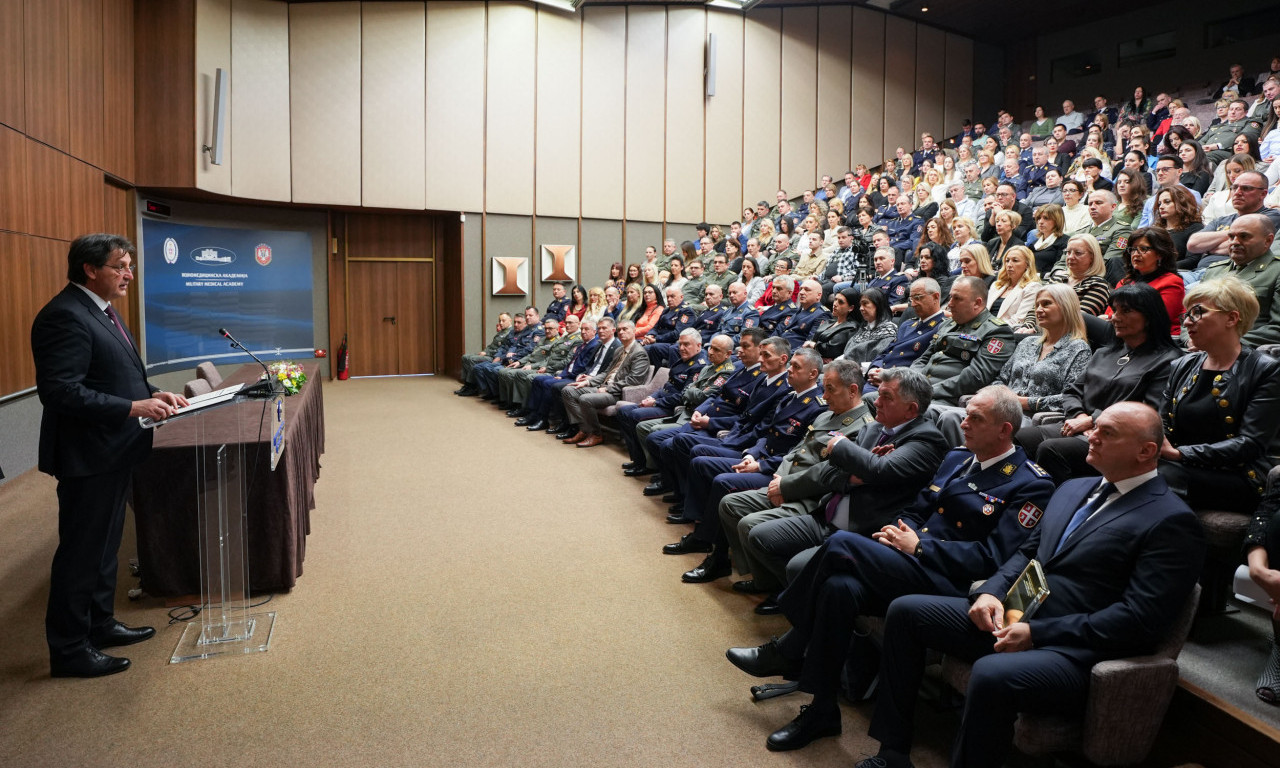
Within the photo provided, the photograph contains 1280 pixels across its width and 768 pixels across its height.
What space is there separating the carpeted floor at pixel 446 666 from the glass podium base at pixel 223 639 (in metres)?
0.05

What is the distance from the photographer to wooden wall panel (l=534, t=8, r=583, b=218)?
A: 10.8m

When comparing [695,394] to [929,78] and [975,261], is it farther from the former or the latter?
[929,78]

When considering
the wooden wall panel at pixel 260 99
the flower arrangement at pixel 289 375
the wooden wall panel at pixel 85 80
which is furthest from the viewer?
the wooden wall panel at pixel 260 99

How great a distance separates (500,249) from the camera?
1084cm

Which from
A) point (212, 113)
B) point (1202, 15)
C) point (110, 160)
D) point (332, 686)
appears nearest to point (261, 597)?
point (332, 686)

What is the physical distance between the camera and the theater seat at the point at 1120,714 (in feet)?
5.81

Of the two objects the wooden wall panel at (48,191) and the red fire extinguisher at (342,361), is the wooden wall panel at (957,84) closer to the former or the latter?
the red fire extinguisher at (342,361)

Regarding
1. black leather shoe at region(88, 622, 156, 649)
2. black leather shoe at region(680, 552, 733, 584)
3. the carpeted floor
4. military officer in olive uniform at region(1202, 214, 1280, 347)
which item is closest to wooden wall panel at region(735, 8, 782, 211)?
the carpeted floor

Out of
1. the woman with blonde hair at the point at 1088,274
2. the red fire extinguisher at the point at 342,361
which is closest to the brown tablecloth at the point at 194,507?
the woman with blonde hair at the point at 1088,274

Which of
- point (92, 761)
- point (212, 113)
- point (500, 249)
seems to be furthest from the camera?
point (500, 249)

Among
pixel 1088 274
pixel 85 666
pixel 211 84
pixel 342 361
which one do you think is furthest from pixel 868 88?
pixel 85 666

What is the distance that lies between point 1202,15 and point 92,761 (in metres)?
14.9

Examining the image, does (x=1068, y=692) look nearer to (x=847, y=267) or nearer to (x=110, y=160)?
(x=847, y=267)

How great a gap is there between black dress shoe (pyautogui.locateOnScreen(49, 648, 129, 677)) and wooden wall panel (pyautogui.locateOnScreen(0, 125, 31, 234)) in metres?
4.32
